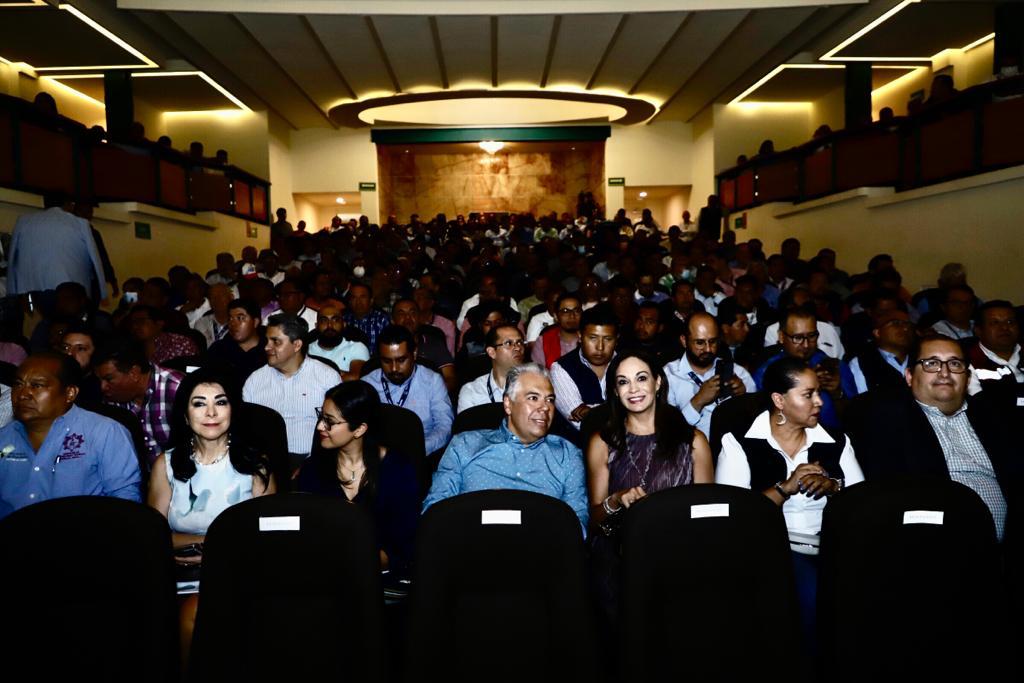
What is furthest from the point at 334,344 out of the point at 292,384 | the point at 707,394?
the point at 707,394

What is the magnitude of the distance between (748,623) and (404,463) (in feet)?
4.01

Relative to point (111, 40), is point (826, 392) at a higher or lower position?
lower

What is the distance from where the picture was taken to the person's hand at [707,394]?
334 centimetres

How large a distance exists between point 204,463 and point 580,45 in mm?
9516

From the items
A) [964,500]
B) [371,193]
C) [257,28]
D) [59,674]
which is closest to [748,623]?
[964,500]

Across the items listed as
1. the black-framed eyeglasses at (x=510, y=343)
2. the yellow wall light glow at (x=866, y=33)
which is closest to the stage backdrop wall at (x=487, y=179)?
the yellow wall light glow at (x=866, y=33)

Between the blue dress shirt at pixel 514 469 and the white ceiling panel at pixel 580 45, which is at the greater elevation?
Result: the white ceiling panel at pixel 580 45

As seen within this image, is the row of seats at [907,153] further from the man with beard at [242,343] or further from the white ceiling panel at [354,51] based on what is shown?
the man with beard at [242,343]

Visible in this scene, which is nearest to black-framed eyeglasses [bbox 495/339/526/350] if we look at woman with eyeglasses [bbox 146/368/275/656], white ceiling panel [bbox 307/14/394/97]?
woman with eyeglasses [bbox 146/368/275/656]

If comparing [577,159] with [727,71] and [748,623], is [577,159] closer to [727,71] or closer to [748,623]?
[727,71]

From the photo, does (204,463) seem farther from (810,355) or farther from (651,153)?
(651,153)

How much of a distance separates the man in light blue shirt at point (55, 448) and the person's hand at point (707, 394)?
222 cm

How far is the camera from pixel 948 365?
278 cm

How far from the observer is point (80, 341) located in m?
3.74
